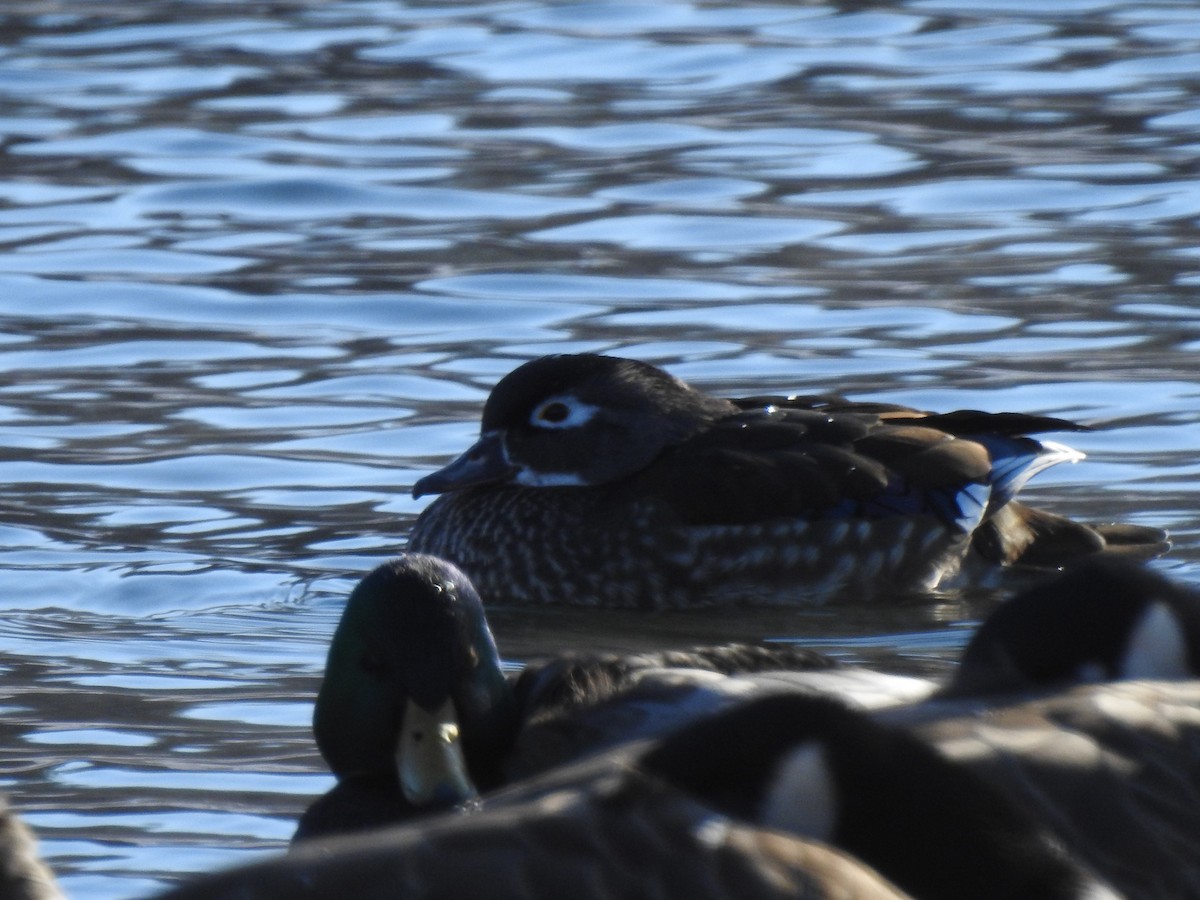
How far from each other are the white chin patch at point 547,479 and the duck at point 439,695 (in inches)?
135

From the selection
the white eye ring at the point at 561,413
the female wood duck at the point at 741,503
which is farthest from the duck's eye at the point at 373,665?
the white eye ring at the point at 561,413

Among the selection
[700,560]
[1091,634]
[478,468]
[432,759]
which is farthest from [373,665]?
[478,468]

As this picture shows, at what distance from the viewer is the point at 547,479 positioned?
9.70m

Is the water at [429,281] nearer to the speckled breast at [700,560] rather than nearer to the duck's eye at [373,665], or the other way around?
the speckled breast at [700,560]

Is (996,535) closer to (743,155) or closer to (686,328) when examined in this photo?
(686,328)

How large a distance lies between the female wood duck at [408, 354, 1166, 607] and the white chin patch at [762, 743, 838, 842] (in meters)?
5.38

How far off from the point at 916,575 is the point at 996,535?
328 millimetres

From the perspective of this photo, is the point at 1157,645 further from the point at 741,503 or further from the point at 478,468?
the point at 478,468

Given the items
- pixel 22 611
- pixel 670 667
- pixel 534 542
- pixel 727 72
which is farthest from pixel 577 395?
pixel 727 72

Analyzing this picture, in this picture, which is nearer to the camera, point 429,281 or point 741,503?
point 741,503

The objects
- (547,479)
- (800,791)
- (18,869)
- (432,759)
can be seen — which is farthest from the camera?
(547,479)

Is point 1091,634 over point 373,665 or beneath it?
over

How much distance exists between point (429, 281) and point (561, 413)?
4182mm

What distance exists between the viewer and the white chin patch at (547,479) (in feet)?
31.7
